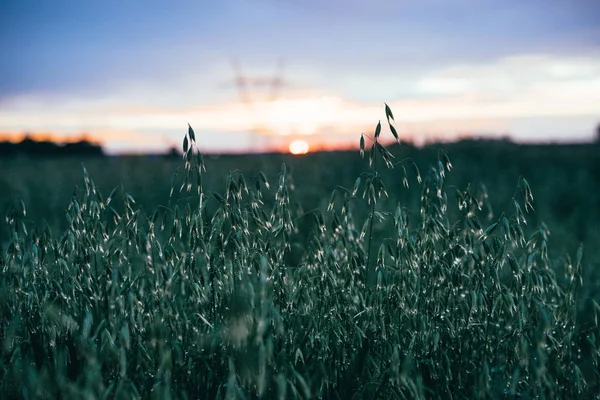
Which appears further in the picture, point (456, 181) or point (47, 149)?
point (47, 149)

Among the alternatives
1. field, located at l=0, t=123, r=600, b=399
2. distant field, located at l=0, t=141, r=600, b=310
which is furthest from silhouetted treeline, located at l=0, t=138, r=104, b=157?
field, located at l=0, t=123, r=600, b=399

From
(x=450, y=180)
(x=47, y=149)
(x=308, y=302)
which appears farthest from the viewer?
(x=47, y=149)

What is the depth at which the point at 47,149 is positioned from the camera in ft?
77.6

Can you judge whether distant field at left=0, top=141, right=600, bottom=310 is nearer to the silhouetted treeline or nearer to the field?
the field

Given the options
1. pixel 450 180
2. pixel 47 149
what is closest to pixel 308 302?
pixel 450 180

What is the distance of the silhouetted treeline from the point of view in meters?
19.9

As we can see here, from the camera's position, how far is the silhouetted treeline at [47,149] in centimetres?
1991

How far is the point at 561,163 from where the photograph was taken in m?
12.5

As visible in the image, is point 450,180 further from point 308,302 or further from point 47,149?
point 47,149

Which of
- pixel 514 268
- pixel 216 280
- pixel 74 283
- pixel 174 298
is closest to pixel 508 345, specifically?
pixel 514 268

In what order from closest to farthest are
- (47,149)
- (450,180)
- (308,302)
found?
(308,302) < (450,180) < (47,149)

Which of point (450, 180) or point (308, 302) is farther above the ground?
point (450, 180)

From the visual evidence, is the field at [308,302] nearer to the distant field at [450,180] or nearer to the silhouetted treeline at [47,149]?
the distant field at [450,180]

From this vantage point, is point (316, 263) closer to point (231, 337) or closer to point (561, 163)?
point (231, 337)
